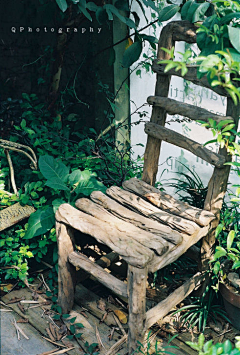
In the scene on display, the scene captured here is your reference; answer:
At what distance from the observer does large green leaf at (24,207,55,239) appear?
218cm

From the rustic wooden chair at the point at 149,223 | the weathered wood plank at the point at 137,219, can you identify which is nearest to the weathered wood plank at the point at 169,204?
the rustic wooden chair at the point at 149,223

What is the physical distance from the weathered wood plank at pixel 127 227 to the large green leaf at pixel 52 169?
0.27 metres

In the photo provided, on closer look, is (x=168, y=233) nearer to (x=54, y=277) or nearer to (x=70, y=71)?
(x=54, y=277)

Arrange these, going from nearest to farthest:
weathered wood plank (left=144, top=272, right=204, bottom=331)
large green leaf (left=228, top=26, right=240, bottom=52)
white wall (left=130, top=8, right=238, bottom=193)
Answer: large green leaf (left=228, top=26, right=240, bottom=52), weathered wood plank (left=144, top=272, right=204, bottom=331), white wall (left=130, top=8, right=238, bottom=193)

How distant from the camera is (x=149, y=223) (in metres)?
1.95

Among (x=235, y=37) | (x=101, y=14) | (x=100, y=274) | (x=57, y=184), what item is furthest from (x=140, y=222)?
(x=101, y=14)

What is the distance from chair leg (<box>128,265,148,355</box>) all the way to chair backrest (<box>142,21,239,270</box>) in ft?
1.74

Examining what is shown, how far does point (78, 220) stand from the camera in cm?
195

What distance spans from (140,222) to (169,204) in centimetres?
24

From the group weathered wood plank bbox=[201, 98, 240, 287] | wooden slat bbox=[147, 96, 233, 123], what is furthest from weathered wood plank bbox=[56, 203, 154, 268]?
wooden slat bbox=[147, 96, 233, 123]

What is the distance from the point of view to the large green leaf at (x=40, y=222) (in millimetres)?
2180

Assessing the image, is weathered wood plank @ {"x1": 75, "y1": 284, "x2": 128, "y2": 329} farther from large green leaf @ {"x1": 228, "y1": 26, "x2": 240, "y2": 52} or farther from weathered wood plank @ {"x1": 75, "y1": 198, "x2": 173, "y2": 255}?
large green leaf @ {"x1": 228, "y1": 26, "x2": 240, "y2": 52}

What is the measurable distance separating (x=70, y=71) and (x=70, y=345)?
2044mm

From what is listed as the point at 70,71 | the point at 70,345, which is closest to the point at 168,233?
the point at 70,345
